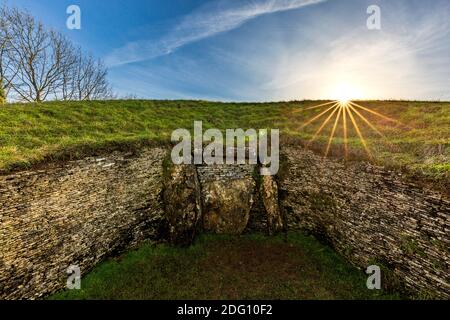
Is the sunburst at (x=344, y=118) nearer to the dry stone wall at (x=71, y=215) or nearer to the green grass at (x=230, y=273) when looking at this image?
the green grass at (x=230, y=273)

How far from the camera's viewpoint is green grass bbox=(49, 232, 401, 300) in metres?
11.6

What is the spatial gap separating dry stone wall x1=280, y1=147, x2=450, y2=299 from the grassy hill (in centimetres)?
84

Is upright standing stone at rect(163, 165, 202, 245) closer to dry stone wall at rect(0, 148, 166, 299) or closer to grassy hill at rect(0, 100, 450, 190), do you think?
dry stone wall at rect(0, 148, 166, 299)

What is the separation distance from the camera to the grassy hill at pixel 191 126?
12.1 meters

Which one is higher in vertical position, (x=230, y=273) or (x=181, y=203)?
(x=181, y=203)

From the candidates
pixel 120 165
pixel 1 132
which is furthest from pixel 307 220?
pixel 1 132

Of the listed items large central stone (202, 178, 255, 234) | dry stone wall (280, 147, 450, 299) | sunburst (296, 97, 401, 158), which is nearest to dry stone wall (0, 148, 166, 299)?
large central stone (202, 178, 255, 234)

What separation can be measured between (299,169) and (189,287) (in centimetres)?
849

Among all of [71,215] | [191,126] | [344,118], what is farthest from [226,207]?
[344,118]

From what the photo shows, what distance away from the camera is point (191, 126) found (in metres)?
22.0

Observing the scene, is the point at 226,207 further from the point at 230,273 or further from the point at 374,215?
the point at 374,215

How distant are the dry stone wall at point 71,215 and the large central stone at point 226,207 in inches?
106

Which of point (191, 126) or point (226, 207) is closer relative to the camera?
point (226, 207)

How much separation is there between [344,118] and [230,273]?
1552 cm
